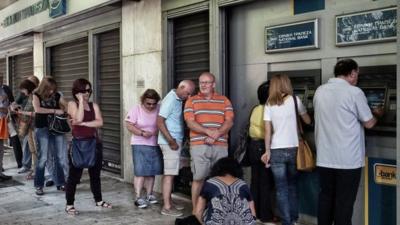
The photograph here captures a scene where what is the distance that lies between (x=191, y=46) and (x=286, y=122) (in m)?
2.27

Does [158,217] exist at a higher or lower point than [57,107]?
lower

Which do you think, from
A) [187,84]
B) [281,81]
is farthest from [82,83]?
[281,81]

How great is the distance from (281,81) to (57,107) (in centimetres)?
325

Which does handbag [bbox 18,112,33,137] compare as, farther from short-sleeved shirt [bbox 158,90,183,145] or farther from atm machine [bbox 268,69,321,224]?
atm machine [bbox 268,69,321,224]

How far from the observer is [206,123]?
4.98 meters

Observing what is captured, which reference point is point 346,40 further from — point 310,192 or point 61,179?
point 61,179

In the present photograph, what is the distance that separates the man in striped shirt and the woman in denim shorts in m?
0.53

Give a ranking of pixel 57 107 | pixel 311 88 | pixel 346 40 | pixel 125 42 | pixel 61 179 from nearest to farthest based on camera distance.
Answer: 1. pixel 346 40
2. pixel 311 88
3. pixel 57 107
4. pixel 61 179
5. pixel 125 42

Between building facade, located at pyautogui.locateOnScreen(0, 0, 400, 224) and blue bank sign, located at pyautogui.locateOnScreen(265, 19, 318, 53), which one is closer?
building facade, located at pyautogui.locateOnScreen(0, 0, 400, 224)

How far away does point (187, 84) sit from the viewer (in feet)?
17.7

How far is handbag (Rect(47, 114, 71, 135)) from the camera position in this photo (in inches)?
250

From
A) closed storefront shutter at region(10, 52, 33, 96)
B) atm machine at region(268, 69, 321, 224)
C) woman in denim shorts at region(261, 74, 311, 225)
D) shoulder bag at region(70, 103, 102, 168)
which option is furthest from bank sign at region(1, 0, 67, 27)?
woman in denim shorts at region(261, 74, 311, 225)

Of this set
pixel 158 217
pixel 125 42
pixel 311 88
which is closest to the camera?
pixel 311 88

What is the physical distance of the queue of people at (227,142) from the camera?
395cm
